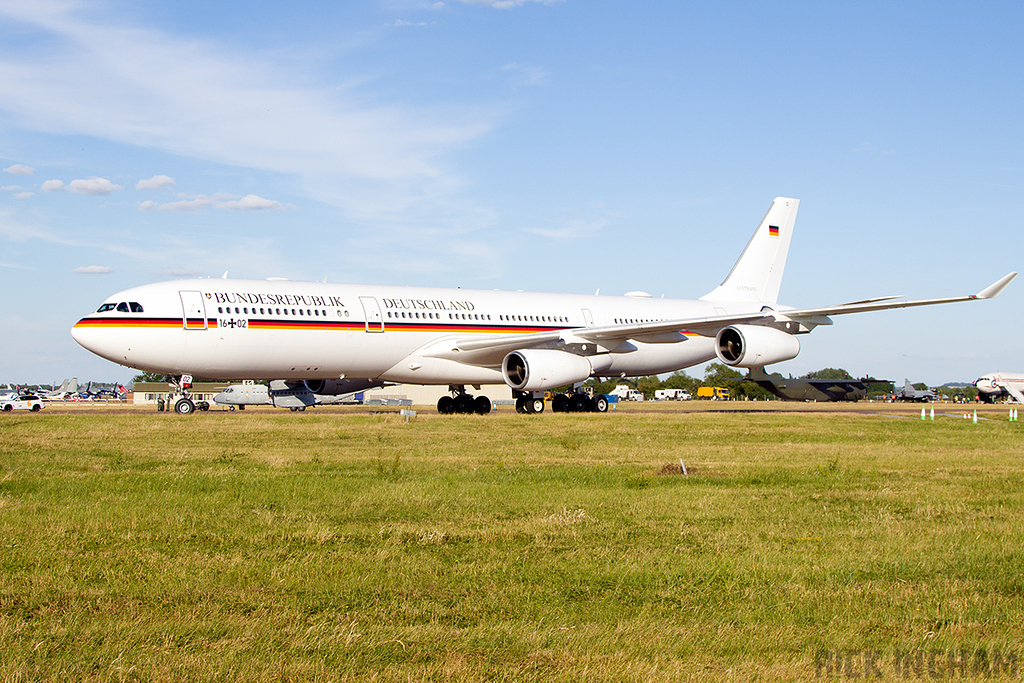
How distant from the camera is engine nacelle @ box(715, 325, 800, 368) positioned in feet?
108

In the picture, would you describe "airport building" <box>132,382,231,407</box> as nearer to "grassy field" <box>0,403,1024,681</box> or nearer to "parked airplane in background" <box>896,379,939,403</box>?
"parked airplane in background" <box>896,379,939,403</box>

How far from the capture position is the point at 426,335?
31.3 metres

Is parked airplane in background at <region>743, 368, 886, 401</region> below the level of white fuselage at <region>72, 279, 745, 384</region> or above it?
below

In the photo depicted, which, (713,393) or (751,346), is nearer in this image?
(751,346)

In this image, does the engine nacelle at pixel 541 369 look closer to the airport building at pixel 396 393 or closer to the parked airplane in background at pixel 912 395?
the airport building at pixel 396 393

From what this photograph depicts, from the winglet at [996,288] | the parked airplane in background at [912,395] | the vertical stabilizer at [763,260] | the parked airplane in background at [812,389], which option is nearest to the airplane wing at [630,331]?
the winglet at [996,288]

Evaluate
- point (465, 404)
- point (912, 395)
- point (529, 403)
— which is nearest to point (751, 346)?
point (529, 403)

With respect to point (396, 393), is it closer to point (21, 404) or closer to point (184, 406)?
point (21, 404)

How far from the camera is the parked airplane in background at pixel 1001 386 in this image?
79.6 meters

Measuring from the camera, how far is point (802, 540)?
27.2ft

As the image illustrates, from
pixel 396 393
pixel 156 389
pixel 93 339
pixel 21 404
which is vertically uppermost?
pixel 93 339

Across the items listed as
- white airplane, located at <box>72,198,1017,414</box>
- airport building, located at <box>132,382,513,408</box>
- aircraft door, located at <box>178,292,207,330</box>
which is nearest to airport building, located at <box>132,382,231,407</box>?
airport building, located at <box>132,382,513,408</box>

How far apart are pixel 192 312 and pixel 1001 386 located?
2987 inches

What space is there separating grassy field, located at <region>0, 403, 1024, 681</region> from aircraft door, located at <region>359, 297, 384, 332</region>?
15.6 m
